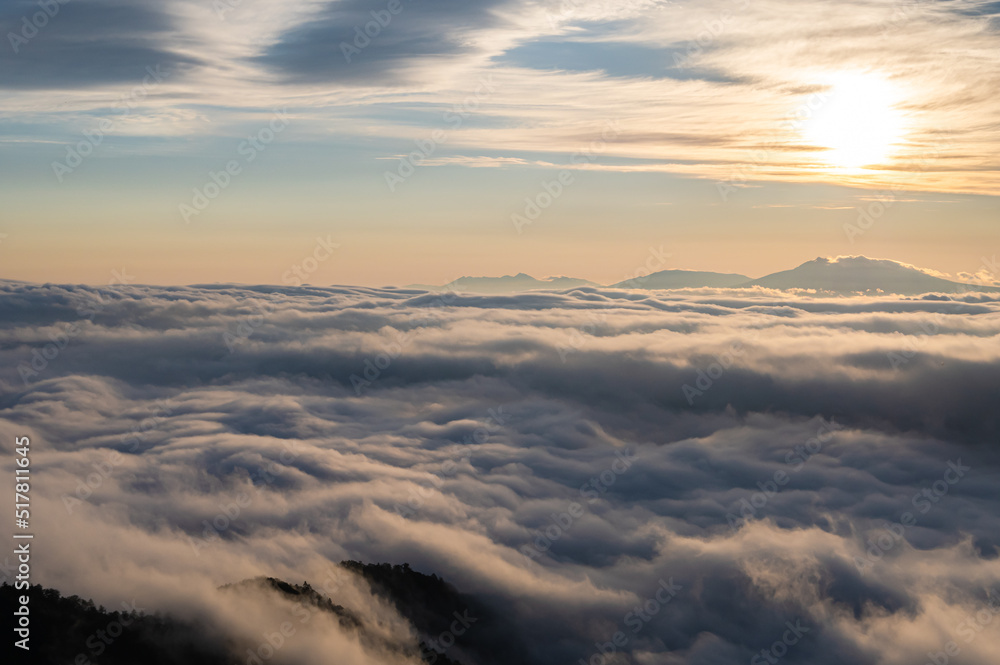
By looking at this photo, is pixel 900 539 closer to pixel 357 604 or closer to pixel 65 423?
pixel 357 604

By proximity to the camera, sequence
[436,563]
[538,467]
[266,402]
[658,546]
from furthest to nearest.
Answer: [266,402] < [538,467] < [658,546] < [436,563]

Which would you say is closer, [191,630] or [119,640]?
[191,630]

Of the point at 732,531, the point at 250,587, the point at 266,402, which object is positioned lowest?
the point at 732,531

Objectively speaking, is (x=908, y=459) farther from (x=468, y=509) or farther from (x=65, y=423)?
(x=65, y=423)

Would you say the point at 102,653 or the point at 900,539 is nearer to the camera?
the point at 102,653

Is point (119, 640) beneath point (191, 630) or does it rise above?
beneath

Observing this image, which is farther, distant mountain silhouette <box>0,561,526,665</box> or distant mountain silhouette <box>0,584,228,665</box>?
distant mountain silhouette <box>0,561,526,665</box>

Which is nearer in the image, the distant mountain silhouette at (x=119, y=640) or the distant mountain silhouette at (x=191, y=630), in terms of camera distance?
the distant mountain silhouette at (x=119, y=640)

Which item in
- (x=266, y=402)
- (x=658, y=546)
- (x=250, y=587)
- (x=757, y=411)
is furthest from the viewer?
(x=757, y=411)

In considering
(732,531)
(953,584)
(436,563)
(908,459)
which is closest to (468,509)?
(436,563)

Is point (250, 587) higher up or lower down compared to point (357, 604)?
higher up
